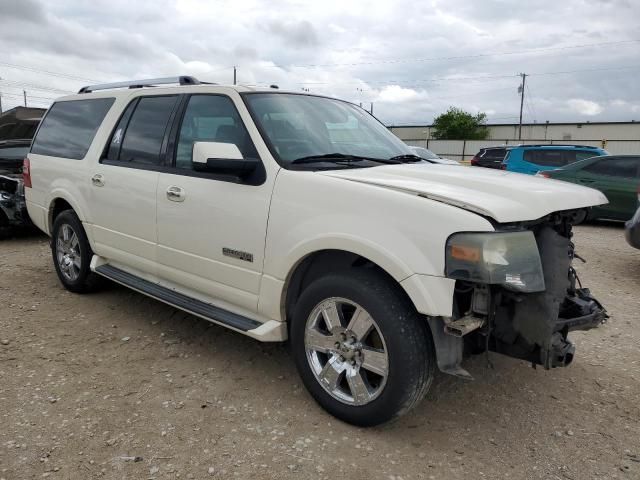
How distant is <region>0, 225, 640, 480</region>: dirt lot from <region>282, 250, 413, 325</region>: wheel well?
62cm

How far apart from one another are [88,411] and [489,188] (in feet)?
8.39

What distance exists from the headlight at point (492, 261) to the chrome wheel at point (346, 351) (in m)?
0.55

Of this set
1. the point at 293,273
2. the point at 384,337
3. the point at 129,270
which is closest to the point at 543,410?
the point at 384,337

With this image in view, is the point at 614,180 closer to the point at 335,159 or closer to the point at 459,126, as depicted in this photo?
the point at 335,159

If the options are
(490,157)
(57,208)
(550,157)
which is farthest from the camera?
(490,157)

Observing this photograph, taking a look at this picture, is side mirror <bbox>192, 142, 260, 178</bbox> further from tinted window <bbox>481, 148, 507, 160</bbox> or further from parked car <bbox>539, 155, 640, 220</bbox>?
tinted window <bbox>481, 148, 507, 160</bbox>

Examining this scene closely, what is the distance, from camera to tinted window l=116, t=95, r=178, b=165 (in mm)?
3893

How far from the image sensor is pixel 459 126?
6394cm

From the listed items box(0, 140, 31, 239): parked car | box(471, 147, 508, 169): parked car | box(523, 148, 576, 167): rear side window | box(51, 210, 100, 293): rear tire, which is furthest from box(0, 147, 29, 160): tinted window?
box(471, 147, 508, 169): parked car

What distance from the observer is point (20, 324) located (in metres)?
4.29

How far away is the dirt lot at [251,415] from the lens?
8.38ft

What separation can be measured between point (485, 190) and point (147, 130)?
2624mm

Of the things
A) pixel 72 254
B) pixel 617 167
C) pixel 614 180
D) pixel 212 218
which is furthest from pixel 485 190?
pixel 617 167

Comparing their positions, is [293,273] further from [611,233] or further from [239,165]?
[611,233]
